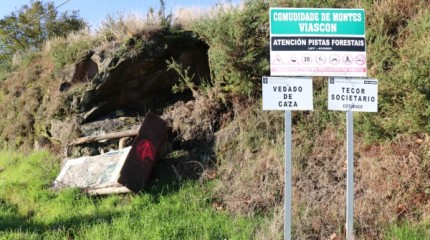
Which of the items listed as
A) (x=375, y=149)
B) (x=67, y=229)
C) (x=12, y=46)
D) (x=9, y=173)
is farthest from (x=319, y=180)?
(x=12, y=46)

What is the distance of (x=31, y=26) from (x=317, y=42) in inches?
1118

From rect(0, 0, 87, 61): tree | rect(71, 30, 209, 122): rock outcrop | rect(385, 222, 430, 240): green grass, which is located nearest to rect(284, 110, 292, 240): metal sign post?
rect(385, 222, 430, 240): green grass

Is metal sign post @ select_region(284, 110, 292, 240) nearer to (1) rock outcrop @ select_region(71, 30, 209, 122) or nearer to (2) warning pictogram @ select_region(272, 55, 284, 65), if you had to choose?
(2) warning pictogram @ select_region(272, 55, 284, 65)

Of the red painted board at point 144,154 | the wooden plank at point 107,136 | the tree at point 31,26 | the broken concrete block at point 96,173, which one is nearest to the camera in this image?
the red painted board at point 144,154

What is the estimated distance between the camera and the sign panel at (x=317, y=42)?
500 centimetres

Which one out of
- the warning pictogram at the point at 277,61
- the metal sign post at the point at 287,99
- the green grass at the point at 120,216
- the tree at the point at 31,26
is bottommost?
the green grass at the point at 120,216

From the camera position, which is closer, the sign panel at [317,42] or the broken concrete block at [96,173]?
the sign panel at [317,42]

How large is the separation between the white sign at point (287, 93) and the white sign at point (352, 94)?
256 mm

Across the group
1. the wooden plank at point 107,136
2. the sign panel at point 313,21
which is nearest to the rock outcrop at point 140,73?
the wooden plank at point 107,136

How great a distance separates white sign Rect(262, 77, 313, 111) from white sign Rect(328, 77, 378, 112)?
0.26m

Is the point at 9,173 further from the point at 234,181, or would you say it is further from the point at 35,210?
the point at 234,181

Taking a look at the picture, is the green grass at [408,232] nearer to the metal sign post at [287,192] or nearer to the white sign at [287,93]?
the metal sign post at [287,192]

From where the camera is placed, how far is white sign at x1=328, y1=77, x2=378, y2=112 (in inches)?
196

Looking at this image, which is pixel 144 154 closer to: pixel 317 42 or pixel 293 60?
pixel 293 60
